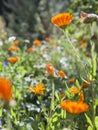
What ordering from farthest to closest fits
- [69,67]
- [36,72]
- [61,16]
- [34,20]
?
[34,20] < [69,67] < [36,72] < [61,16]

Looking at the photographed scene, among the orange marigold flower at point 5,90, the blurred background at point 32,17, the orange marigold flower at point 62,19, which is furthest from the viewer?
the blurred background at point 32,17

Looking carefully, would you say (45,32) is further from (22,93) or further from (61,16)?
(61,16)

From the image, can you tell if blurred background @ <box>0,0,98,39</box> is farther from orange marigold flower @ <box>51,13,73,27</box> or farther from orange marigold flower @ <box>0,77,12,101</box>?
orange marigold flower @ <box>0,77,12,101</box>

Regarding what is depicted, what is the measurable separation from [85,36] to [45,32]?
14.1 feet

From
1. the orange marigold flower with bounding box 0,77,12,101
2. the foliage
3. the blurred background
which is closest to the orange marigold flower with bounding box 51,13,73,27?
the foliage

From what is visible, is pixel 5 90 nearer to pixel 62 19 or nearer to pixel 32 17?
pixel 62 19

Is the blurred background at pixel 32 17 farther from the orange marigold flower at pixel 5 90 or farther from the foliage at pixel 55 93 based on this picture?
the orange marigold flower at pixel 5 90

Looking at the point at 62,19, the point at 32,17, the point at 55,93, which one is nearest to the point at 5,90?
the point at 62,19

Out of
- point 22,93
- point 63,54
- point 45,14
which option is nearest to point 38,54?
point 63,54

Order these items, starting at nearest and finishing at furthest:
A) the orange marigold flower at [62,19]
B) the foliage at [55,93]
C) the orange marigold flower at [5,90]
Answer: the orange marigold flower at [5,90] < the foliage at [55,93] < the orange marigold flower at [62,19]

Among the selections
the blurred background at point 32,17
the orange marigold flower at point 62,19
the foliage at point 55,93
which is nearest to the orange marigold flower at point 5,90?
the foliage at point 55,93

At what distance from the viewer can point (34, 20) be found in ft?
41.7

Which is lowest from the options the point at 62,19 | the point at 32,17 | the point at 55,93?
the point at 55,93

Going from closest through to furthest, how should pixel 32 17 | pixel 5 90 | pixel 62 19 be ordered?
pixel 5 90 < pixel 62 19 < pixel 32 17
